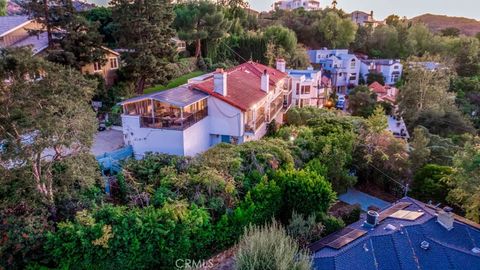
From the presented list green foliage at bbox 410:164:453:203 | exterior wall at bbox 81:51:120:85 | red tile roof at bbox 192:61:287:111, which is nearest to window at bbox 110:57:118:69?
exterior wall at bbox 81:51:120:85

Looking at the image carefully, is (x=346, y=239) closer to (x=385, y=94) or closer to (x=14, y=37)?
(x=14, y=37)

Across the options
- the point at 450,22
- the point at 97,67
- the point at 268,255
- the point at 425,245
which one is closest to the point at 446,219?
the point at 425,245

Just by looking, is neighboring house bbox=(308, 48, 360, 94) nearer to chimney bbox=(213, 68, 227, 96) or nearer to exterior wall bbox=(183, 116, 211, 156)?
chimney bbox=(213, 68, 227, 96)

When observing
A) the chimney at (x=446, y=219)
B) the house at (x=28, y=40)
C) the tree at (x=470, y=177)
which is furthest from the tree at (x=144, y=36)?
the chimney at (x=446, y=219)

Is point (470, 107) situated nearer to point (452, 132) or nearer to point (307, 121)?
point (452, 132)

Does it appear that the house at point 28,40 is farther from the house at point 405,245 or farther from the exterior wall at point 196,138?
the house at point 405,245

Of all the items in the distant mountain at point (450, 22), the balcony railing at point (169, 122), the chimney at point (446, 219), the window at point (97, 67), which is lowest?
the chimney at point (446, 219)
